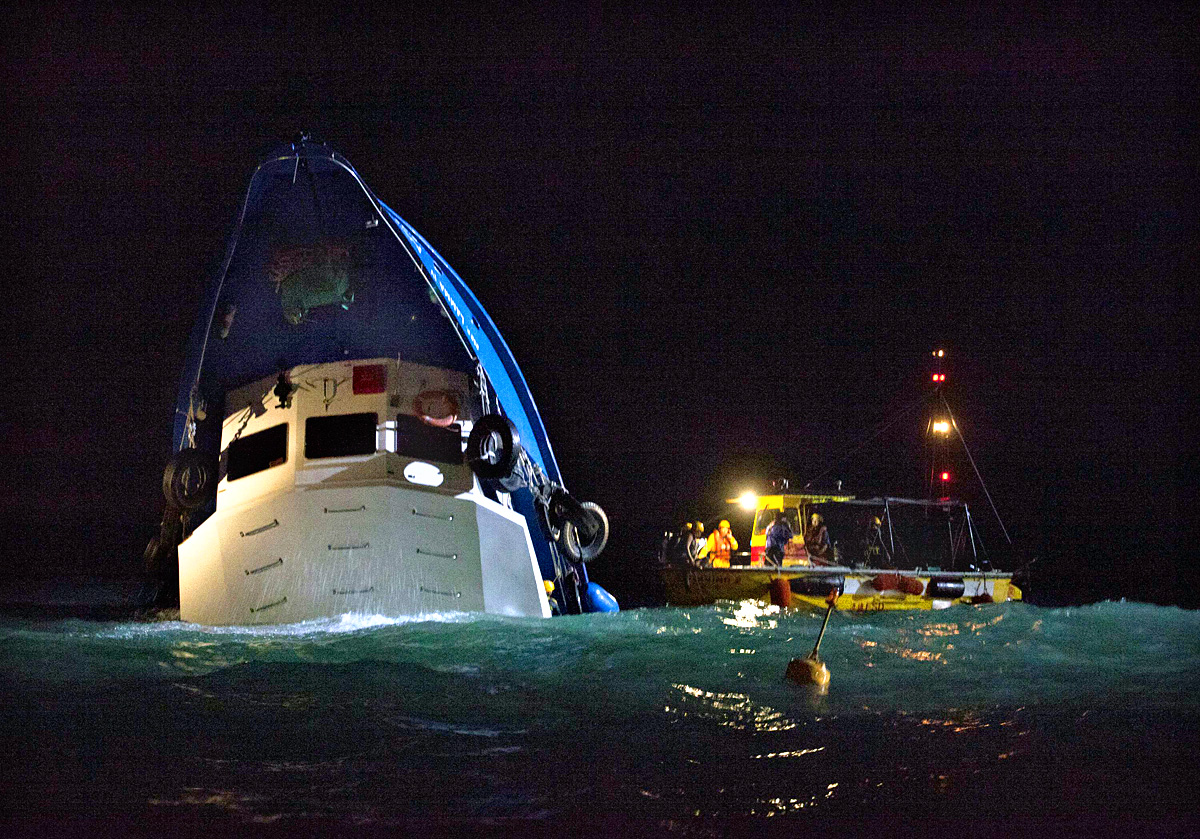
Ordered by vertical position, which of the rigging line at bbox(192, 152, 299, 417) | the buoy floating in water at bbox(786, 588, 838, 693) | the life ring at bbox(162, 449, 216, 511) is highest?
the rigging line at bbox(192, 152, 299, 417)

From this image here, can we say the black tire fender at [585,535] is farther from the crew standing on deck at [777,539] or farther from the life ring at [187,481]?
the life ring at [187,481]

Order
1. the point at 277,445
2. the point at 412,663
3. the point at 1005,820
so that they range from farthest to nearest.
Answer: the point at 277,445
the point at 412,663
the point at 1005,820

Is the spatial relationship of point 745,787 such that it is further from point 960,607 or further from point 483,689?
point 960,607

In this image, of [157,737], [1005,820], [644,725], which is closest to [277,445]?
[157,737]

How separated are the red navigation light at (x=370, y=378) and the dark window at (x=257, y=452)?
1.14 metres

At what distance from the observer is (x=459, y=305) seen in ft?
44.9

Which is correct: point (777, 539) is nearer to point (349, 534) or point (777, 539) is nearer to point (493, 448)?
point (493, 448)

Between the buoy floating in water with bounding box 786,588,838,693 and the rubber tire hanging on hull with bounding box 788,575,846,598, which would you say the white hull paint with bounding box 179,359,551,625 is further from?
the rubber tire hanging on hull with bounding box 788,575,846,598

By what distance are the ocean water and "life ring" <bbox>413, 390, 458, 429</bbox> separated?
132 inches

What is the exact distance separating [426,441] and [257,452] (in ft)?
7.91

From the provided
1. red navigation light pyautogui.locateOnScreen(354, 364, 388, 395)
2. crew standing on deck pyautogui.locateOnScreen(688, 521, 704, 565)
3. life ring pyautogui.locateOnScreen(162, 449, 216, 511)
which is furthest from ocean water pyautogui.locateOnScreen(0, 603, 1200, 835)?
crew standing on deck pyautogui.locateOnScreen(688, 521, 704, 565)

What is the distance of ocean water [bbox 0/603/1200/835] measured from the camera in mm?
4023

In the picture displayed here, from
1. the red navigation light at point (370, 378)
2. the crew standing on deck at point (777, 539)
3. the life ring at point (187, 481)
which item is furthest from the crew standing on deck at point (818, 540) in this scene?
the life ring at point (187, 481)

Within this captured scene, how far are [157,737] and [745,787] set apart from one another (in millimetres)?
3432
